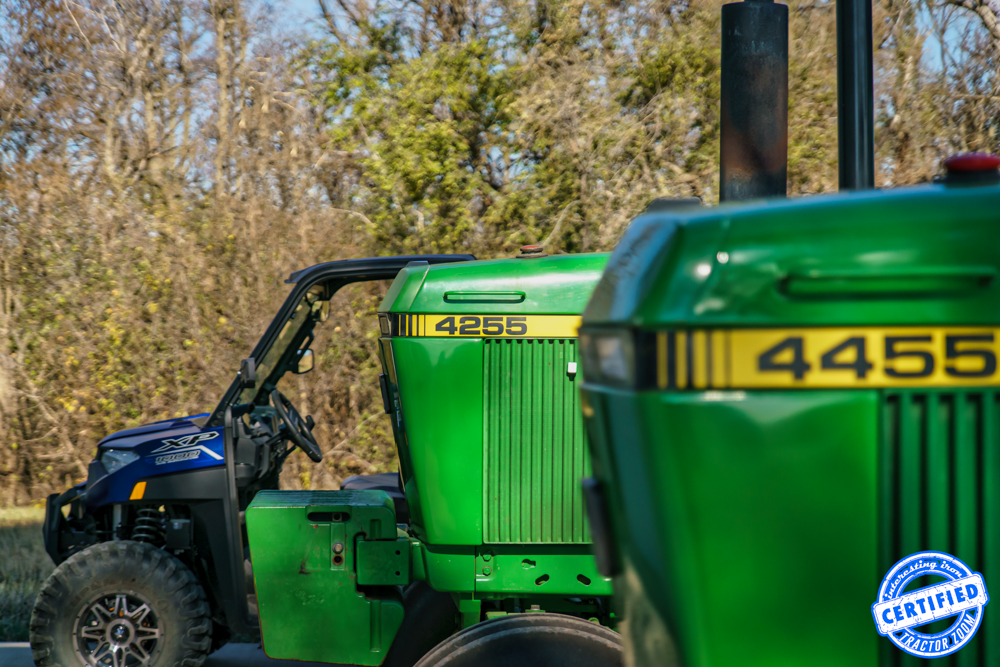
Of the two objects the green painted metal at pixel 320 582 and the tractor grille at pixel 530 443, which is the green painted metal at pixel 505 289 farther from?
the green painted metal at pixel 320 582

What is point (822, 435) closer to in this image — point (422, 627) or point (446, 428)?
point (446, 428)

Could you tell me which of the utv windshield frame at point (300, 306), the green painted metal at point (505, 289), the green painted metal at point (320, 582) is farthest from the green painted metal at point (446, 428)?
the utv windshield frame at point (300, 306)

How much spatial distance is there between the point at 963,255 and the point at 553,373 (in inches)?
74.0

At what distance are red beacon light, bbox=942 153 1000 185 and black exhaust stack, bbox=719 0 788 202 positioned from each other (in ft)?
7.68

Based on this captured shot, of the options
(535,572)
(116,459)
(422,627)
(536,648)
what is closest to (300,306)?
(116,459)

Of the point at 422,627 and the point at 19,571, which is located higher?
the point at 422,627

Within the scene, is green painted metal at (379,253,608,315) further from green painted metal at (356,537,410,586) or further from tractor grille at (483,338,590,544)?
green painted metal at (356,537,410,586)

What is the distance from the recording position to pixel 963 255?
47.8 inches

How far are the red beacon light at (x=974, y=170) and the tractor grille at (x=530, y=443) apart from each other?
67.9 inches

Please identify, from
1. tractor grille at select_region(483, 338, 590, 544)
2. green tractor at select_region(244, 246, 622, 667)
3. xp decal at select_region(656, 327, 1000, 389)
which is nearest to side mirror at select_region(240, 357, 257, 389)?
green tractor at select_region(244, 246, 622, 667)

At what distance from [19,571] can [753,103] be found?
5115mm

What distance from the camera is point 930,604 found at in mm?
1249

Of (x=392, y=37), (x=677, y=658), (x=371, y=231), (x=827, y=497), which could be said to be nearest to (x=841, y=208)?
(x=827, y=497)

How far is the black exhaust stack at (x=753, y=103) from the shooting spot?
370 centimetres
